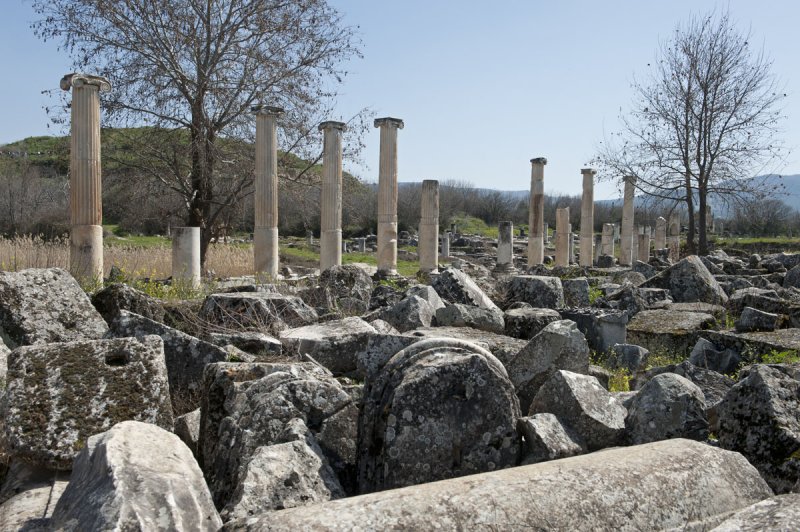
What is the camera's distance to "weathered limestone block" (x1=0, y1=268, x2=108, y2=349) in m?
5.94

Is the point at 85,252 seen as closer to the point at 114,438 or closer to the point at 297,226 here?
the point at 114,438

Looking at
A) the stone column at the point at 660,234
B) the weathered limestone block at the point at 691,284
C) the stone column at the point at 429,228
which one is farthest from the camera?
the stone column at the point at 660,234

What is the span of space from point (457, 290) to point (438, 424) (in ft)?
21.7

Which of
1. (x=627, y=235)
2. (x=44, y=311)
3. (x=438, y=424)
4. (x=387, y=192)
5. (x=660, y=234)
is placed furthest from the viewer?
(x=660, y=234)

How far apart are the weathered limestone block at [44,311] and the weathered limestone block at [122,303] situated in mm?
567

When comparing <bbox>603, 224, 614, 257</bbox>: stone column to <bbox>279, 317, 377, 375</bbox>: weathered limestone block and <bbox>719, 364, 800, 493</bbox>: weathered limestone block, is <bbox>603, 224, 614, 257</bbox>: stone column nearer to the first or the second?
<bbox>279, 317, 377, 375</bbox>: weathered limestone block

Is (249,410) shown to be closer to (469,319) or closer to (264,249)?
(469,319)

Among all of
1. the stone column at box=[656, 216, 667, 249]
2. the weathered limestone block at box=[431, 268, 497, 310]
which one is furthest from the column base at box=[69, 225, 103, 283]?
the stone column at box=[656, 216, 667, 249]

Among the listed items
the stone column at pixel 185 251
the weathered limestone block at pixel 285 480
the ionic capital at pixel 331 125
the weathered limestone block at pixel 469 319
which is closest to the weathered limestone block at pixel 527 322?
the weathered limestone block at pixel 469 319

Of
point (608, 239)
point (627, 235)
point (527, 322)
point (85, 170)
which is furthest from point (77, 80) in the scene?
point (608, 239)

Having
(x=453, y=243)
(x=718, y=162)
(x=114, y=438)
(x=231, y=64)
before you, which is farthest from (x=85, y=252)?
(x=453, y=243)

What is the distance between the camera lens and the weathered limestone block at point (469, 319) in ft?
27.0

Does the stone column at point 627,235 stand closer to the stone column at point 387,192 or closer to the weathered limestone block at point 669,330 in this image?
the stone column at point 387,192

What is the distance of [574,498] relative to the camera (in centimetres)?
291
